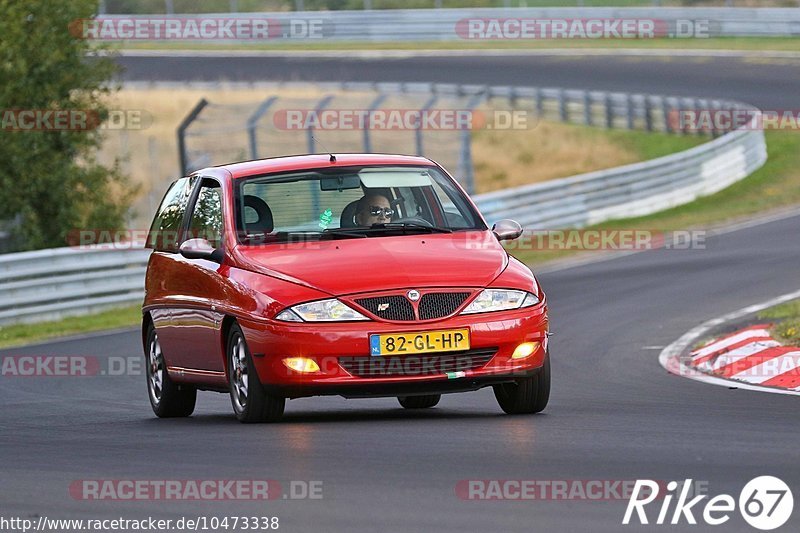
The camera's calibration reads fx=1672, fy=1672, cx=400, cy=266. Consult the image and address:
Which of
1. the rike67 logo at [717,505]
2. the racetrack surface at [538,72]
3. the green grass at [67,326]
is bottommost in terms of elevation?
the green grass at [67,326]

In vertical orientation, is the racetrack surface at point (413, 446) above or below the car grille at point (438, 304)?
below

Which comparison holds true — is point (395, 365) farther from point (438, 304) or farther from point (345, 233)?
point (345, 233)

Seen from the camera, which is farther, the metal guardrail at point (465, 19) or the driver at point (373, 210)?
the metal guardrail at point (465, 19)

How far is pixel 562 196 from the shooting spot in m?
26.3

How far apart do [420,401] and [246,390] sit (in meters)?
2.02

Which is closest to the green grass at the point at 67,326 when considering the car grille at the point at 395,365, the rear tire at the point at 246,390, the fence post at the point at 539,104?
the rear tire at the point at 246,390

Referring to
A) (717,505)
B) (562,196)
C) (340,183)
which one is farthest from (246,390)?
(562,196)

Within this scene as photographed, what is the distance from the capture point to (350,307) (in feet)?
29.5

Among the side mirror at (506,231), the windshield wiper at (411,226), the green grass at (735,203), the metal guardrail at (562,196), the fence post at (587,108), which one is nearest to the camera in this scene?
the windshield wiper at (411,226)

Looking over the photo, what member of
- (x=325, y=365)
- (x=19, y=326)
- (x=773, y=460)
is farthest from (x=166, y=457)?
(x=19, y=326)

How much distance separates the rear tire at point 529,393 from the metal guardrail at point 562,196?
36.1 ft

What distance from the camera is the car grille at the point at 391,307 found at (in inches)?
354

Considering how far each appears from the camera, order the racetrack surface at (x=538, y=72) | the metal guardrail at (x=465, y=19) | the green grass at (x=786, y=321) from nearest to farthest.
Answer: the green grass at (x=786, y=321), the racetrack surface at (x=538, y=72), the metal guardrail at (x=465, y=19)

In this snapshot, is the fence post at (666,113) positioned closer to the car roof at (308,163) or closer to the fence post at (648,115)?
the fence post at (648,115)
